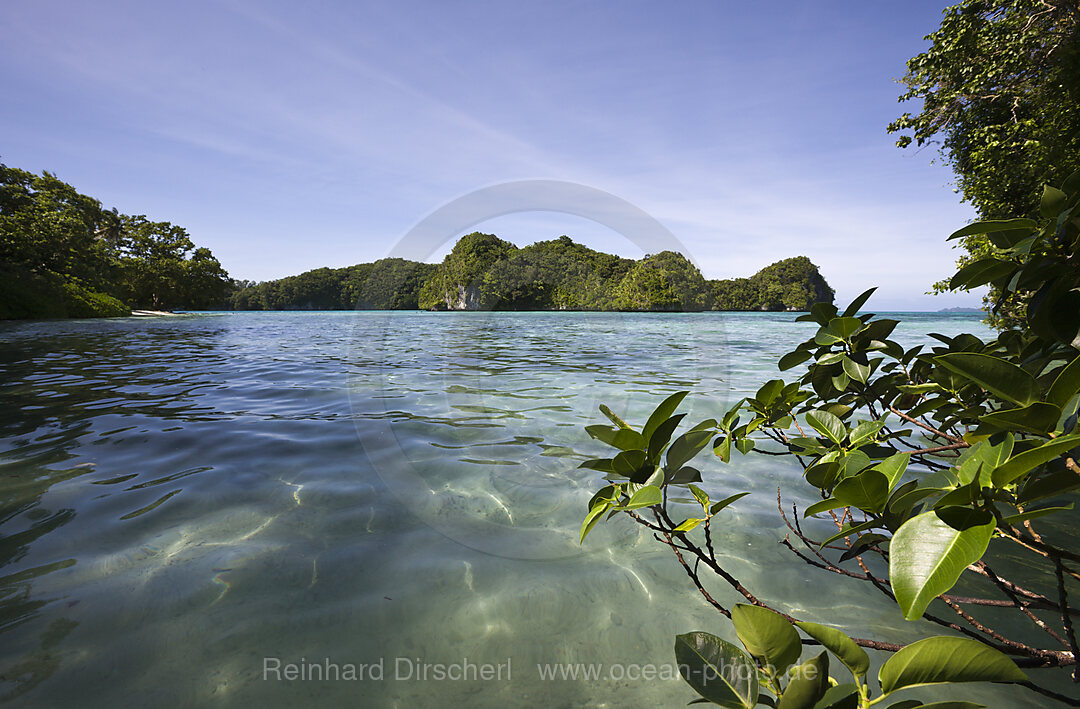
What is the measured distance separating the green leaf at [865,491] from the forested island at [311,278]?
0.91 m

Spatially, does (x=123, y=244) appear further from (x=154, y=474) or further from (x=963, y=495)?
(x=963, y=495)

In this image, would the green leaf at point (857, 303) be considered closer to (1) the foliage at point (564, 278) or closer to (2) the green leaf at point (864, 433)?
(2) the green leaf at point (864, 433)

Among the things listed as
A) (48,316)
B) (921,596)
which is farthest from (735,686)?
(48,316)

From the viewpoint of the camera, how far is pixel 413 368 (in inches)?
299

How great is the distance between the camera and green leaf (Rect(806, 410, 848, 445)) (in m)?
1.12

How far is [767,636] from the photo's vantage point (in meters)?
0.59

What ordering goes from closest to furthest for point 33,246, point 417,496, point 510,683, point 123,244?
point 510,683
point 417,496
point 33,246
point 123,244

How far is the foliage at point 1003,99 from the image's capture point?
23.0 ft

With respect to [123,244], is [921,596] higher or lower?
lower

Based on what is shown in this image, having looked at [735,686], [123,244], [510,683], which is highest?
[123,244]

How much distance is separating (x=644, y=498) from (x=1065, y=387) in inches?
22.0

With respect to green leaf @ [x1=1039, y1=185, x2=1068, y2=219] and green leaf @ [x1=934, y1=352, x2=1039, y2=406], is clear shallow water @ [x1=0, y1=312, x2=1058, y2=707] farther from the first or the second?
green leaf @ [x1=1039, y1=185, x2=1068, y2=219]

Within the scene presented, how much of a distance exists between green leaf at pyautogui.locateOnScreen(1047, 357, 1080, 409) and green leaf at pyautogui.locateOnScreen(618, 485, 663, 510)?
0.52 meters

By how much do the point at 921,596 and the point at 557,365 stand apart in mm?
7455
